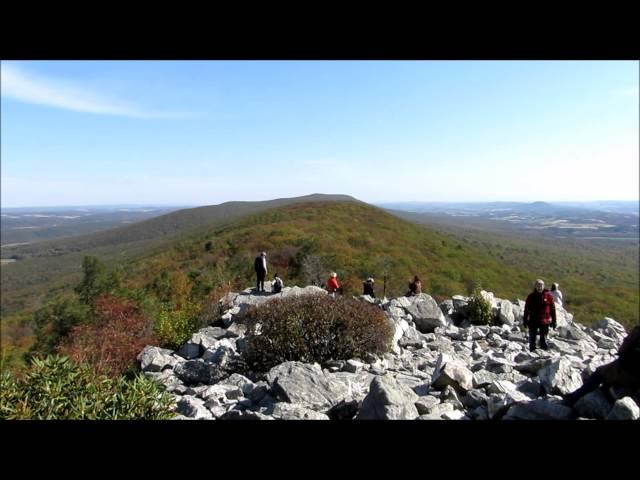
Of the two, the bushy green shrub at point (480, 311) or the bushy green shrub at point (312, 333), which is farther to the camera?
the bushy green shrub at point (480, 311)

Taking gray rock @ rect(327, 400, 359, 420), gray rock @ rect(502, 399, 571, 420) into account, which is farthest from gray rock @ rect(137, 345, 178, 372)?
gray rock @ rect(502, 399, 571, 420)

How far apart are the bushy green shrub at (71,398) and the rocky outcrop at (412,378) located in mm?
714

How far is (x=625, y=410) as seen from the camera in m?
3.41

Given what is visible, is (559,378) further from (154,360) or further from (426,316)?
(154,360)

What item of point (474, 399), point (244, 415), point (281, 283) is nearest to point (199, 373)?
point (244, 415)

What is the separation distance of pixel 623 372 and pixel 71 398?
5247 millimetres

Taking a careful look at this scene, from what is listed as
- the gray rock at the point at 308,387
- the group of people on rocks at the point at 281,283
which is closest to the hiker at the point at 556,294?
the group of people on rocks at the point at 281,283

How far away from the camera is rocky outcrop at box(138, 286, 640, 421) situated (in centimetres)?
418

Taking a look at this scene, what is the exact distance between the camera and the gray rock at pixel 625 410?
134 inches

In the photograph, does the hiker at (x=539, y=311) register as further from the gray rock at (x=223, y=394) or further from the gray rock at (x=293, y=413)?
the gray rock at (x=223, y=394)

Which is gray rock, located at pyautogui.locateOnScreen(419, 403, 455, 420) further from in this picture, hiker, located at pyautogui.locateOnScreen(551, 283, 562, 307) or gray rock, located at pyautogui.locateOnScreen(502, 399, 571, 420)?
hiker, located at pyautogui.locateOnScreen(551, 283, 562, 307)
